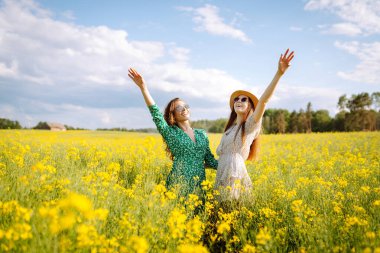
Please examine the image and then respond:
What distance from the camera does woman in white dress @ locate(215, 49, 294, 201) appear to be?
3.58 metres

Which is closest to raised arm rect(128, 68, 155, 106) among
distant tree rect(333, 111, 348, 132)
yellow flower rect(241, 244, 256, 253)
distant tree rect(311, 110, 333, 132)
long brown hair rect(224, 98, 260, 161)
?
long brown hair rect(224, 98, 260, 161)

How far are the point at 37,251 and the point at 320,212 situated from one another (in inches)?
123

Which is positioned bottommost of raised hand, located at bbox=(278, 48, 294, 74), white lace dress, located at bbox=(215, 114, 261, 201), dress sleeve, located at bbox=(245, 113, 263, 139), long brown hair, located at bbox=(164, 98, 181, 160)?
white lace dress, located at bbox=(215, 114, 261, 201)

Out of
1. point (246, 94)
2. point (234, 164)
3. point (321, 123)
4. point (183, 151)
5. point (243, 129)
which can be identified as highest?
point (321, 123)

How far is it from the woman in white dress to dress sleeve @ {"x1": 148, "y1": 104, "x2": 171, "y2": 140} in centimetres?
96

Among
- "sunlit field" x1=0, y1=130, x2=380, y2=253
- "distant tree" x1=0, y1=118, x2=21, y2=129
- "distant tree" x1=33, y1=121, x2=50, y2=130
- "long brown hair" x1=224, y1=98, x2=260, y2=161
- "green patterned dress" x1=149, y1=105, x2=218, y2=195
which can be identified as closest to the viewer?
"sunlit field" x1=0, y1=130, x2=380, y2=253

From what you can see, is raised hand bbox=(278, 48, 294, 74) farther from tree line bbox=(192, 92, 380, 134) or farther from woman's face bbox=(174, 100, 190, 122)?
tree line bbox=(192, 92, 380, 134)

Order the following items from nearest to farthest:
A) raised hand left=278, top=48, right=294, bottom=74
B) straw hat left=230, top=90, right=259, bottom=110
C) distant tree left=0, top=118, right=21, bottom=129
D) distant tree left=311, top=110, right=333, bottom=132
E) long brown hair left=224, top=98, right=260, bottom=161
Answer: raised hand left=278, top=48, right=294, bottom=74 → long brown hair left=224, top=98, right=260, bottom=161 → straw hat left=230, top=90, right=259, bottom=110 → distant tree left=0, top=118, right=21, bottom=129 → distant tree left=311, top=110, right=333, bottom=132

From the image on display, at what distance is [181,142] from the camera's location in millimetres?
4559

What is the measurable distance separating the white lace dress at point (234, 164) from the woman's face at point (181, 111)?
3.01ft

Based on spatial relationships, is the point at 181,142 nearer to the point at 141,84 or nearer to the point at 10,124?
the point at 141,84

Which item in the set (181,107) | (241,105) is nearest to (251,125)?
(241,105)

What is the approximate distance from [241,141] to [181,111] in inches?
49.0

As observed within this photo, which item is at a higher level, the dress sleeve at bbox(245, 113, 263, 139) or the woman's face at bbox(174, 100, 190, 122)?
the woman's face at bbox(174, 100, 190, 122)
